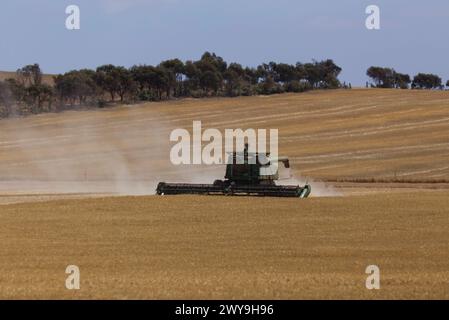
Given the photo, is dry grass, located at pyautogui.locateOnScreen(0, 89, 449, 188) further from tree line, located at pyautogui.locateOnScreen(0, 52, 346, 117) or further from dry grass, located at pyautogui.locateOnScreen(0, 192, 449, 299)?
dry grass, located at pyautogui.locateOnScreen(0, 192, 449, 299)

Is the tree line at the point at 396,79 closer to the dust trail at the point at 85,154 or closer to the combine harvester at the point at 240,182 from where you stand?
the dust trail at the point at 85,154

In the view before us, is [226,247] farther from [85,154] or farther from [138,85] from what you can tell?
[138,85]

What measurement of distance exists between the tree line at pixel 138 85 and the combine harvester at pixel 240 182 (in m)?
73.8

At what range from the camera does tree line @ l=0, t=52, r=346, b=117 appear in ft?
445

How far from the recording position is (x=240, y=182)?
49594mm

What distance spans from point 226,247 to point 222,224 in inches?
275

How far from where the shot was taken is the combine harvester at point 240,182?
157ft

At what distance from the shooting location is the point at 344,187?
6306 centimetres

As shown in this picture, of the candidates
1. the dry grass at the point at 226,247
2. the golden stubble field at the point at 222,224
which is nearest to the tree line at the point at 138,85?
the golden stubble field at the point at 222,224

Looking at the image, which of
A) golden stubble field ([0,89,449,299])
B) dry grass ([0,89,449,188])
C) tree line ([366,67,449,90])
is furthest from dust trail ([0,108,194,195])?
tree line ([366,67,449,90])
